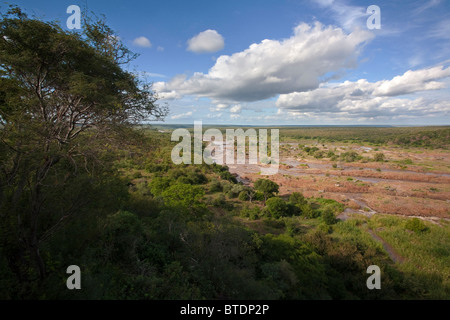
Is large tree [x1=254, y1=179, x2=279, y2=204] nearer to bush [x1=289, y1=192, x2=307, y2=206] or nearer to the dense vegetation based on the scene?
bush [x1=289, y1=192, x2=307, y2=206]

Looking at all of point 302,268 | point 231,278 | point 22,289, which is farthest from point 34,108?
point 302,268

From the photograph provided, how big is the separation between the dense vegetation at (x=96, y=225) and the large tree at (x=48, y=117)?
0.03m

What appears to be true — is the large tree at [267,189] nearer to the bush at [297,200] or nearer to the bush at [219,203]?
the bush at [297,200]

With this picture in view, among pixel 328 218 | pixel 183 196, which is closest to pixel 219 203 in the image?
pixel 183 196

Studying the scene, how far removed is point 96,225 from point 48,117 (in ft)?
12.7

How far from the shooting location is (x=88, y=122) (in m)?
6.28

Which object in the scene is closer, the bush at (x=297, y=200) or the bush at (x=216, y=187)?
the bush at (x=297, y=200)

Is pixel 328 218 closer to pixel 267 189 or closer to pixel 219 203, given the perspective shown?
pixel 267 189

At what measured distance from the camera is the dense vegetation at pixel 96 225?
4.98m

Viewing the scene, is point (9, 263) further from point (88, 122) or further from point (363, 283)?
point (363, 283)

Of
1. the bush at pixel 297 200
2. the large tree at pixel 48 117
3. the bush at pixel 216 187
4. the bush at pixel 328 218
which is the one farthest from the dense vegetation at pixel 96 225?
the bush at pixel 216 187

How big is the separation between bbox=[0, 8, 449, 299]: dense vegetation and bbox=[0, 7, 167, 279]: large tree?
0.03 metres

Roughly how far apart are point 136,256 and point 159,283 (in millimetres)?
1774
